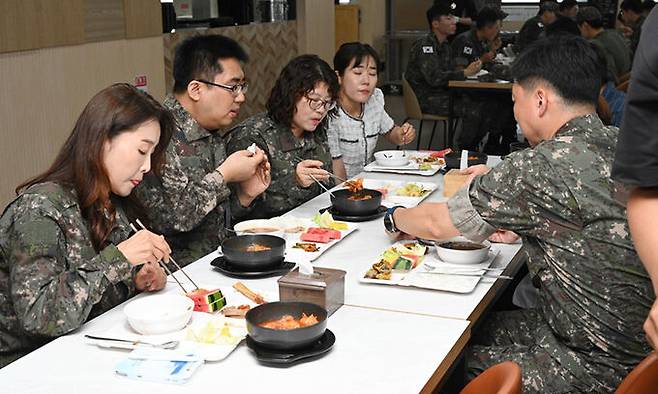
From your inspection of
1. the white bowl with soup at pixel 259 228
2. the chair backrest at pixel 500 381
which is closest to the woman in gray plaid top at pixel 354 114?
the white bowl with soup at pixel 259 228

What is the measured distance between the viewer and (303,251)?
8.52 ft

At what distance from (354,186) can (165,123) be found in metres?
0.99

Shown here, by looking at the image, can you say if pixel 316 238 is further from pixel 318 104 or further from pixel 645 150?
pixel 645 150

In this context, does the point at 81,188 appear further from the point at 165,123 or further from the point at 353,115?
the point at 353,115

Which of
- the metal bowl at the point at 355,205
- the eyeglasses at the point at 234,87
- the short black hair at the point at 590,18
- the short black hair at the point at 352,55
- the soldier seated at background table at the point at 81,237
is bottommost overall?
the metal bowl at the point at 355,205

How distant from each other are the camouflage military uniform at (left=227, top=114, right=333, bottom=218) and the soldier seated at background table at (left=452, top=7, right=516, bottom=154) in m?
4.34

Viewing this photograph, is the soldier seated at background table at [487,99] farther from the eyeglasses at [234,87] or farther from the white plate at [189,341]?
the white plate at [189,341]

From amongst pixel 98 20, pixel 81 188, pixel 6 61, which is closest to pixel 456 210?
pixel 81 188

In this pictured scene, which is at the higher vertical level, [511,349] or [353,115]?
[353,115]

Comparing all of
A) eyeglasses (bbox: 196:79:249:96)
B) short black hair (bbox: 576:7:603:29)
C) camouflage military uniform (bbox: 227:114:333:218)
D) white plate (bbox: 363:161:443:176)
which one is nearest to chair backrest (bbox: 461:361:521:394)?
eyeglasses (bbox: 196:79:249:96)

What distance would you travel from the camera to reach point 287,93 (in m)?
3.49

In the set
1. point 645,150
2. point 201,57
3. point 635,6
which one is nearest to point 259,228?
point 201,57

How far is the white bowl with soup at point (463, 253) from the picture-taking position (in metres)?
2.46

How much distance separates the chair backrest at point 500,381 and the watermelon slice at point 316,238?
1.03 meters
